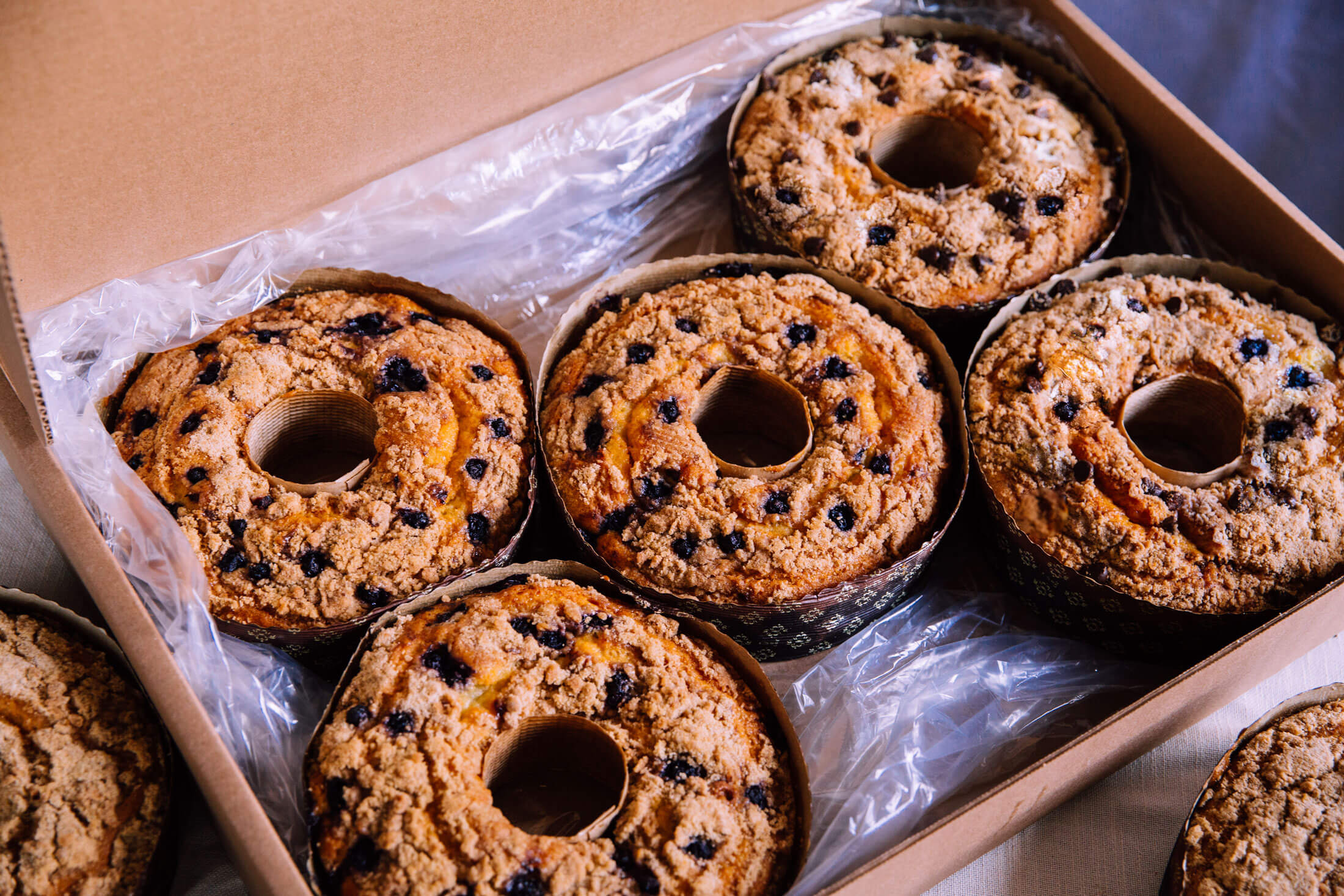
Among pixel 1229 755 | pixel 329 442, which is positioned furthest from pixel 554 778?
pixel 1229 755

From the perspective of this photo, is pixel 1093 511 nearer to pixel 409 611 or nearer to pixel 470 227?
pixel 409 611

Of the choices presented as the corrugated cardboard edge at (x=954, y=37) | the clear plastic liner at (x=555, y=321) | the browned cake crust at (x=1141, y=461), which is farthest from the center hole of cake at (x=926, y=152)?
the browned cake crust at (x=1141, y=461)

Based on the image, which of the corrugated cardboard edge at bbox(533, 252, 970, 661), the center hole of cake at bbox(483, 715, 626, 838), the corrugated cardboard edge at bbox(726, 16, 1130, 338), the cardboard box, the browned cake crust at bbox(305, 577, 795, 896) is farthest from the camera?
the corrugated cardboard edge at bbox(726, 16, 1130, 338)

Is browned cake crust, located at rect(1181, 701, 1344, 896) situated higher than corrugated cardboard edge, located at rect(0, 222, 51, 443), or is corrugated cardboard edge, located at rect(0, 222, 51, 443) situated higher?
corrugated cardboard edge, located at rect(0, 222, 51, 443)

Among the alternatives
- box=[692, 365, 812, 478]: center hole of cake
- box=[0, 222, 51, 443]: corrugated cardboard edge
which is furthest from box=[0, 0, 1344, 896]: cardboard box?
box=[692, 365, 812, 478]: center hole of cake

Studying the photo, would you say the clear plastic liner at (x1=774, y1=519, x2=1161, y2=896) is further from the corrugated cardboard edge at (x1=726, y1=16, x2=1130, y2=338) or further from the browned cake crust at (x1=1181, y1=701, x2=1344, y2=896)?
the corrugated cardboard edge at (x1=726, y1=16, x2=1130, y2=338)

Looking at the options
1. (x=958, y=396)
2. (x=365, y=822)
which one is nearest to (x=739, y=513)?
(x=958, y=396)
